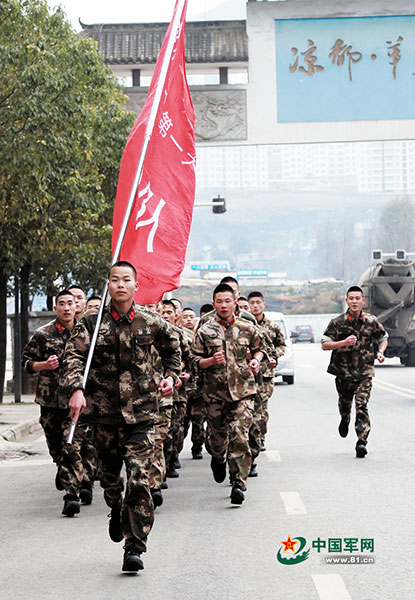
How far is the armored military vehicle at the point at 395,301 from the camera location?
106 feet

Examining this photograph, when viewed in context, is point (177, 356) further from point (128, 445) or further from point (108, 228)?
point (108, 228)

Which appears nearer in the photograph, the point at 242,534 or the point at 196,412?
the point at 242,534

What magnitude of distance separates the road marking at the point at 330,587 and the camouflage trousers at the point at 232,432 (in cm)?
274

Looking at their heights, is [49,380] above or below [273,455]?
above

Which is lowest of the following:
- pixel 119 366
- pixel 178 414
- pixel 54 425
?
pixel 178 414

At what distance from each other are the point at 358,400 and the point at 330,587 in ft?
19.8

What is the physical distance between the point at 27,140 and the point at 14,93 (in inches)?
28.2

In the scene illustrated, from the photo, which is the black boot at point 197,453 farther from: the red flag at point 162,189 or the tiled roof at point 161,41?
the tiled roof at point 161,41

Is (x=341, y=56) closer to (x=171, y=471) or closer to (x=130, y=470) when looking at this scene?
(x=171, y=471)

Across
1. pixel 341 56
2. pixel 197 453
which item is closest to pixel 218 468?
pixel 197 453

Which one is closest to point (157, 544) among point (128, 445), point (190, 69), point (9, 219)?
point (128, 445)

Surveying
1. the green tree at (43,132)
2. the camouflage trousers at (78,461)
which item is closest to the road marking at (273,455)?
the camouflage trousers at (78,461)

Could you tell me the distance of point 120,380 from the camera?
6621mm

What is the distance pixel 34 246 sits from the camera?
19500 mm
